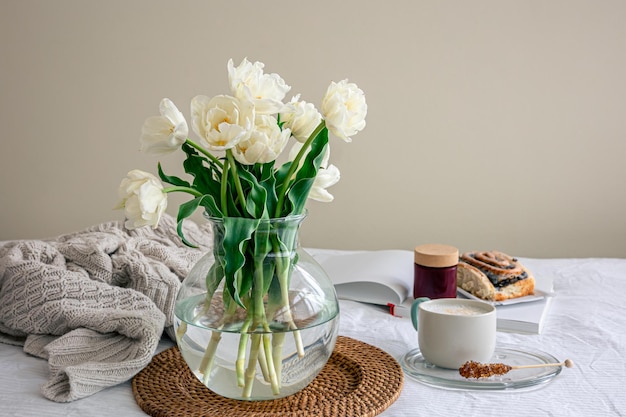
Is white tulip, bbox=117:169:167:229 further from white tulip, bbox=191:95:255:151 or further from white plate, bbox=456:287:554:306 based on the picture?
white plate, bbox=456:287:554:306

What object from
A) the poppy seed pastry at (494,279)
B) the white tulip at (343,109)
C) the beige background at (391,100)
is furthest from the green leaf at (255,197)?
the beige background at (391,100)

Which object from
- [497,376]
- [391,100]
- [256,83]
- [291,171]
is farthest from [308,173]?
[391,100]

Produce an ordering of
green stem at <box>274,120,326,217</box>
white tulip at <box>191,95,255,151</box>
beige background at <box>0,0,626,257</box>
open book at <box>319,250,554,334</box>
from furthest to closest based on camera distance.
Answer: beige background at <box>0,0,626,257</box> → open book at <box>319,250,554,334</box> → green stem at <box>274,120,326,217</box> → white tulip at <box>191,95,255,151</box>


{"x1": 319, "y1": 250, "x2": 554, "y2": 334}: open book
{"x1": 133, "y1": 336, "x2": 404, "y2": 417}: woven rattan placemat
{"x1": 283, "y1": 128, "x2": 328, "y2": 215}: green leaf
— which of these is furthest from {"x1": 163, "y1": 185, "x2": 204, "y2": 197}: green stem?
{"x1": 319, "y1": 250, "x2": 554, "y2": 334}: open book

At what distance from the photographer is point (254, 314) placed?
85cm

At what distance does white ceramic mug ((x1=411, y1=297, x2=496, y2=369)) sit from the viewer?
0.98m

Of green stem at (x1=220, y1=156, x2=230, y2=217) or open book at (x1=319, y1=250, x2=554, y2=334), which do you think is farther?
open book at (x1=319, y1=250, x2=554, y2=334)

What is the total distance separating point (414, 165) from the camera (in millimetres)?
2791

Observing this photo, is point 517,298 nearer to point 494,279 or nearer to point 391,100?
point 494,279

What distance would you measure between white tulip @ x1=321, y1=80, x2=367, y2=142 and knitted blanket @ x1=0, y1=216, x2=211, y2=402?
1.47ft

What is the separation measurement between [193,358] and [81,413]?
0.16 m

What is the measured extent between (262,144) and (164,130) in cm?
11

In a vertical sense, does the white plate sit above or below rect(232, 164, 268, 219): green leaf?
below

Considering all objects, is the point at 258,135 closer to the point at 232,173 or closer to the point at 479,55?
the point at 232,173
